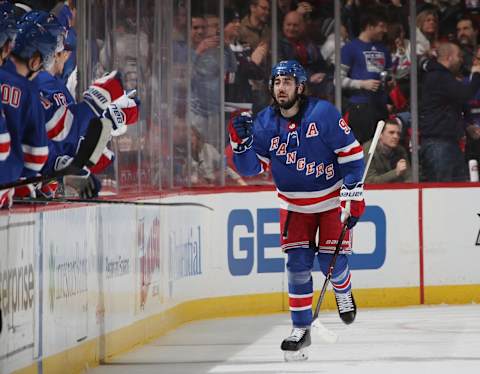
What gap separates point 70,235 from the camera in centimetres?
654

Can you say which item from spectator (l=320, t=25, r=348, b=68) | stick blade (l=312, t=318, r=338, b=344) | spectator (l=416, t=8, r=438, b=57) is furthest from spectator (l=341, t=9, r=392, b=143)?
stick blade (l=312, t=318, r=338, b=344)

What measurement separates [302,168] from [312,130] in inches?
9.0

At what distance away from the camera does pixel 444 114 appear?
37.9ft

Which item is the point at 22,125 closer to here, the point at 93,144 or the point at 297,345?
the point at 93,144

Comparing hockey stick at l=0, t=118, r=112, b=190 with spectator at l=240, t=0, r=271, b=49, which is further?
spectator at l=240, t=0, r=271, b=49

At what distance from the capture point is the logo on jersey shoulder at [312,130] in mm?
7402

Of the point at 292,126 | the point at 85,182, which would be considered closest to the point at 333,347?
the point at 292,126

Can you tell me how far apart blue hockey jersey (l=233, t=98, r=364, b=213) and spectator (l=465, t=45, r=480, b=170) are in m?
4.12

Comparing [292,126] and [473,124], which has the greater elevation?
[473,124]

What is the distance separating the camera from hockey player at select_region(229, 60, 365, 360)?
7395 millimetres

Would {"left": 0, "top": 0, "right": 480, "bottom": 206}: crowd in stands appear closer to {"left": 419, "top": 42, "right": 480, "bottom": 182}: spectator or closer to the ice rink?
{"left": 419, "top": 42, "right": 480, "bottom": 182}: spectator

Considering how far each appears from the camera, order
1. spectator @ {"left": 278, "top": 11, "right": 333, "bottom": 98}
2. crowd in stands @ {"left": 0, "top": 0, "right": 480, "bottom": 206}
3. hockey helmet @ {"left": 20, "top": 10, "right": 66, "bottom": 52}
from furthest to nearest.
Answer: spectator @ {"left": 278, "top": 11, "right": 333, "bottom": 98} < crowd in stands @ {"left": 0, "top": 0, "right": 480, "bottom": 206} < hockey helmet @ {"left": 20, "top": 10, "right": 66, "bottom": 52}

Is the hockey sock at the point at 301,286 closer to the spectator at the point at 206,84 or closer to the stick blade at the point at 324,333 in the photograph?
the stick blade at the point at 324,333

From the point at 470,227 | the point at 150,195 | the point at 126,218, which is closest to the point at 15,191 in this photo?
the point at 126,218
